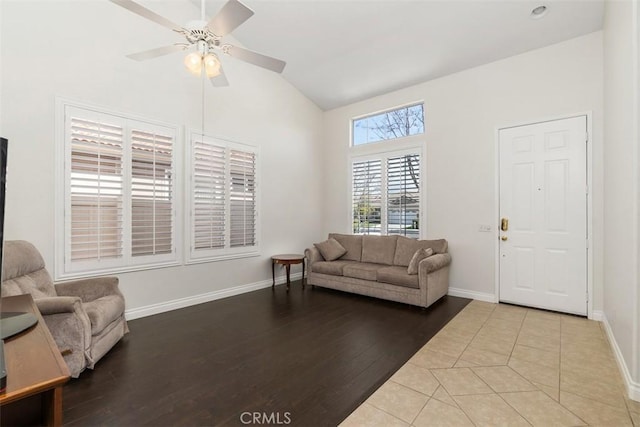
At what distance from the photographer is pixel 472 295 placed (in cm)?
453

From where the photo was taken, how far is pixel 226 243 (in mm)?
4629

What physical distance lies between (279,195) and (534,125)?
13.1 ft

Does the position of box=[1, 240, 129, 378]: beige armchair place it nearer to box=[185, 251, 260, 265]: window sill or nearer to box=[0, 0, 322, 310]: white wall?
box=[0, 0, 322, 310]: white wall

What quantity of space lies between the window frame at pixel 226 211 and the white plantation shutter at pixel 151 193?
22cm

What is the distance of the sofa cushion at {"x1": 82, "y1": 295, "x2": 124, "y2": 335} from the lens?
8.20 ft

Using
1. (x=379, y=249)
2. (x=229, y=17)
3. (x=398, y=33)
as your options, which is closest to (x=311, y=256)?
(x=379, y=249)

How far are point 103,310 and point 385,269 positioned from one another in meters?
3.36

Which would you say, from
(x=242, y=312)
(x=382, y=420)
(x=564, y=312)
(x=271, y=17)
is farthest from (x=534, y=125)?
(x=242, y=312)

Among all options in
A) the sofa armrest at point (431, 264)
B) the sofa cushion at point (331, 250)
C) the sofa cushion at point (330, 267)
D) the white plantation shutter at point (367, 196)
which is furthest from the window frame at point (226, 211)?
the sofa armrest at point (431, 264)

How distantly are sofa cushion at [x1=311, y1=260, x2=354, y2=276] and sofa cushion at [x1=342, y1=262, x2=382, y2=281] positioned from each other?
10cm

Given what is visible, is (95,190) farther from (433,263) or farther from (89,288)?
(433,263)

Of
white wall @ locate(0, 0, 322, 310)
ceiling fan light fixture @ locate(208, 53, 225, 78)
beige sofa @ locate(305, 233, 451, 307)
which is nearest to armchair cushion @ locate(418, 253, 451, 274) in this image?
beige sofa @ locate(305, 233, 451, 307)

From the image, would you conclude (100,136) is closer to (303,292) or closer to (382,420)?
(303,292)

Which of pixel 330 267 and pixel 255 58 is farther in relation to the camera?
pixel 330 267
